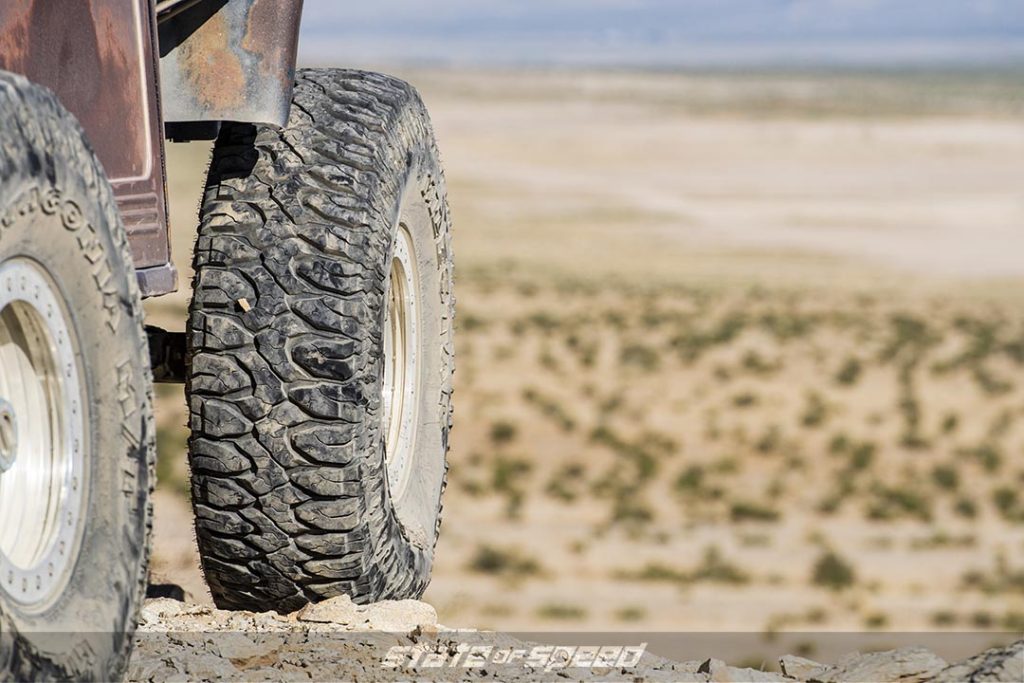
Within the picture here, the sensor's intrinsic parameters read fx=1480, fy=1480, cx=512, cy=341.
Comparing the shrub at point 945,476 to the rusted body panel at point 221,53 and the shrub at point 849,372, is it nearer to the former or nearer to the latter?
the shrub at point 849,372

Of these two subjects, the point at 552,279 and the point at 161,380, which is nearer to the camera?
the point at 161,380

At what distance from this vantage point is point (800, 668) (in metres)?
4.58

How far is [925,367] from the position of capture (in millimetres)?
24672

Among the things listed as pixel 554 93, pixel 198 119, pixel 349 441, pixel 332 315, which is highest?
pixel 198 119

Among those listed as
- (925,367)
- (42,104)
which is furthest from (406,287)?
(925,367)

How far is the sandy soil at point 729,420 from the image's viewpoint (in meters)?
13.5

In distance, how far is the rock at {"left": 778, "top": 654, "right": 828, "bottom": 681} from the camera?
4.53m

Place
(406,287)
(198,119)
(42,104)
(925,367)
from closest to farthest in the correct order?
(42,104) < (198,119) < (406,287) < (925,367)

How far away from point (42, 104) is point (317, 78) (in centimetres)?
192

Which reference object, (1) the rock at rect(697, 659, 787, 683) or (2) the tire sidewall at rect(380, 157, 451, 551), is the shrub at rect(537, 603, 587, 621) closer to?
(2) the tire sidewall at rect(380, 157, 451, 551)

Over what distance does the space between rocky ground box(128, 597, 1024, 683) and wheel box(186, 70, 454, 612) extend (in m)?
0.10

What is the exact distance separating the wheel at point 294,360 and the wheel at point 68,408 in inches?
36.7

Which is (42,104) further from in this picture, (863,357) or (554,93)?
(554,93)

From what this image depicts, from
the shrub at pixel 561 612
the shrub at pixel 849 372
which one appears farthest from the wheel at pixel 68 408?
the shrub at pixel 849 372
